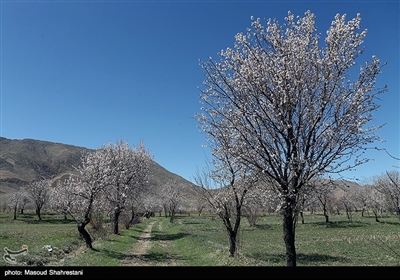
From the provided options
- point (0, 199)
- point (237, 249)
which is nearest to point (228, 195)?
point (237, 249)

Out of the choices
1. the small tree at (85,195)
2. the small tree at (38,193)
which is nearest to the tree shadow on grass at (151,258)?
the small tree at (85,195)

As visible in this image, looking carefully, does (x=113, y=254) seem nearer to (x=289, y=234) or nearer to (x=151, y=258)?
(x=151, y=258)

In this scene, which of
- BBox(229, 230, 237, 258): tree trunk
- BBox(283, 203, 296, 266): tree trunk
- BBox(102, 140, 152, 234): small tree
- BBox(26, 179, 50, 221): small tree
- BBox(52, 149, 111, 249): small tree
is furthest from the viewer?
BBox(26, 179, 50, 221): small tree

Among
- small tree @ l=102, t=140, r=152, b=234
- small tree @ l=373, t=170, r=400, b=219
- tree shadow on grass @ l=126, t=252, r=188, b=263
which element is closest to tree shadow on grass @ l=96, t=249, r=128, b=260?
tree shadow on grass @ l=126, t=252, r=188, b=263

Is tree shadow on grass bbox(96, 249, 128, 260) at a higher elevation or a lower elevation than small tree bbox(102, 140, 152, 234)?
lower

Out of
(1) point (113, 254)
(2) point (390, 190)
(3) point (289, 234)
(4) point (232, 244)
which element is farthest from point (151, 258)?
(2) point (390, 190)

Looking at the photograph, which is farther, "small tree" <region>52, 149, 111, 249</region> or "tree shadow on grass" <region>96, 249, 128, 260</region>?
"small tree" <region>52, 149, 111, 249</region>

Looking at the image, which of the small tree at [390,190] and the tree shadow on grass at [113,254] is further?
the tree shadow on grass at [113,254]

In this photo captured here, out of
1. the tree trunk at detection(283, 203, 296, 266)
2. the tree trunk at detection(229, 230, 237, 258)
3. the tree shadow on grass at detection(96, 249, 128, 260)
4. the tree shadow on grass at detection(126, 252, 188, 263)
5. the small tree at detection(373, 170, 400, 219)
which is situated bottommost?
the tree shadow on grass at detection(126, 252, 188, 263)

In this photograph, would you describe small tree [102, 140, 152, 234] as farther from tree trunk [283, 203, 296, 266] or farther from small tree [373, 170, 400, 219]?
small tree [373, 170, 400, 219]

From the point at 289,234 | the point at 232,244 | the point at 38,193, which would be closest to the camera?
the point at 289,234

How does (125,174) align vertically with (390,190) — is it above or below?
above

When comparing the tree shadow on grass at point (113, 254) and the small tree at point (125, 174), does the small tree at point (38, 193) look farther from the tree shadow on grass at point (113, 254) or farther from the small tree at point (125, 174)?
the tree shadow on grass at point (113, 254)
